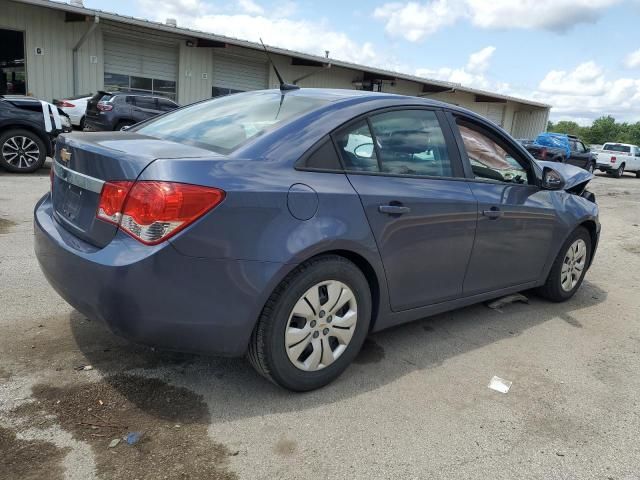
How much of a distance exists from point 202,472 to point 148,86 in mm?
20068

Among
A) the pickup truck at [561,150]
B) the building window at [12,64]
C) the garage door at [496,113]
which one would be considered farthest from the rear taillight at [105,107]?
the garage door at [496,113]

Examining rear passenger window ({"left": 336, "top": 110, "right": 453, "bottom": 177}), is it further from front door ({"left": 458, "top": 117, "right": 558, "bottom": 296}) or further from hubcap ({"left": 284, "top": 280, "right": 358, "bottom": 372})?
hubcap ({"left": 284, "top": 280, "right": 358, "bottom": 372})

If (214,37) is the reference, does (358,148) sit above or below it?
below

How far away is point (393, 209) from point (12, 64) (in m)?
23.2

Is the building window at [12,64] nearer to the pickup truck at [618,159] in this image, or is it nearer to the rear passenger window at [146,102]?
the rear passenger window at [146,102]

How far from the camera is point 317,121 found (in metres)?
2.84

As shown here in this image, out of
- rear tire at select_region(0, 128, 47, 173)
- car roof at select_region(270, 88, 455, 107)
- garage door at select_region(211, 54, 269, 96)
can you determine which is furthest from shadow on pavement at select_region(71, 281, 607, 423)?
garage door at select_region(211, 54, 269, 96)

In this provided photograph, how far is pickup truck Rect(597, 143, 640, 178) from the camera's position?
88.4 ft

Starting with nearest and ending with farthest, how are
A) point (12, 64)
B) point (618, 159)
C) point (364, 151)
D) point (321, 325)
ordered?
point (321, 325) < point (364, 151) < point (12, 64) < point (618, 159)

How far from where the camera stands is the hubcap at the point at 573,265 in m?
4.61

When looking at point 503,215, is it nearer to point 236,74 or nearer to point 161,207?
point 161,207

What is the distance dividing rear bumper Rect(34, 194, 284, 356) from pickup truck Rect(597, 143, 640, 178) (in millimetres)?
28970

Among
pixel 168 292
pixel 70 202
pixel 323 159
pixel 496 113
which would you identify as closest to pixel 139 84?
pixel 70 202

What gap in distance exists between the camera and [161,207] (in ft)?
7.52
